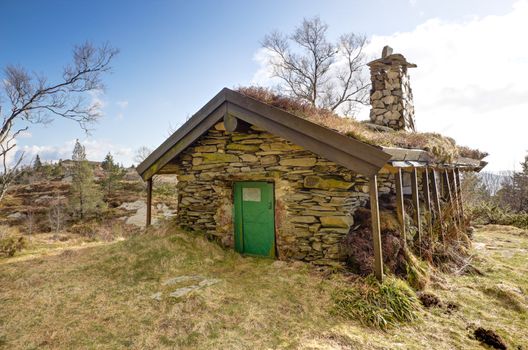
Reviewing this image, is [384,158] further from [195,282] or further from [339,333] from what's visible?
[195,282]

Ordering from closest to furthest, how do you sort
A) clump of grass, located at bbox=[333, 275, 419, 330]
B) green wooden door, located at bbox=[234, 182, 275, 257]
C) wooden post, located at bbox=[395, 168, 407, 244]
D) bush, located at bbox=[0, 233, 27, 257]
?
clump of grass, located at bbox=[333, 275, 419, 330], wooden post, located at bbox=[395, 168, 407, 244], green wooden door, located at bbox=[234, 182, 275, 257], bush, located at bbox=[0, 233, 27, 257]

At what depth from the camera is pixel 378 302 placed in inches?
154

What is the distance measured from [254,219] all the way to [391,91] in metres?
5.78

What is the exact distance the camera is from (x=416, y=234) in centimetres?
577

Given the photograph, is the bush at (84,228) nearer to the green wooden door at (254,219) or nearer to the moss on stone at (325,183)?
the green wooden door at (254,219)

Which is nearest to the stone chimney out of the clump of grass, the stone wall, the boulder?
the stone wall

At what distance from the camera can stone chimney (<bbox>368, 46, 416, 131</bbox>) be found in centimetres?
825

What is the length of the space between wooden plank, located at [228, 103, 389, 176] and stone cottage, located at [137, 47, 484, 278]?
16mm

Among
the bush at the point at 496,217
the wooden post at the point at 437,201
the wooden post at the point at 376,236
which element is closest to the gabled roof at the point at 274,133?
the wooden post at the point at 376,236

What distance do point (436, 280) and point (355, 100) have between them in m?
15.7

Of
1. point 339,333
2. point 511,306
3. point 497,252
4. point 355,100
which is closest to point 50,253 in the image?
point 339,333

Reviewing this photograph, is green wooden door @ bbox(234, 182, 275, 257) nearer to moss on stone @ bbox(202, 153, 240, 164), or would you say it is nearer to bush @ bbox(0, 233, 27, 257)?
moss on stone @ bbox(202, 153, 240, 164)

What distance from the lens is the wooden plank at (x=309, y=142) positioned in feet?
14.6

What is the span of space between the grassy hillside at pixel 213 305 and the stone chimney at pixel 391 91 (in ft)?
13.9
